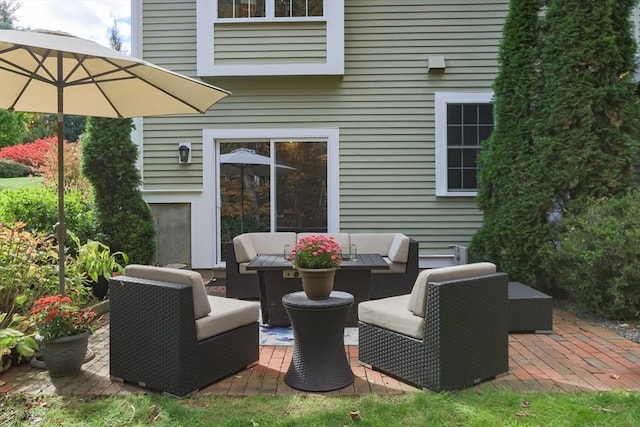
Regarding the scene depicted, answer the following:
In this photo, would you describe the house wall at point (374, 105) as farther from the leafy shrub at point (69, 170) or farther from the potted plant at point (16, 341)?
the potted plant at point (16, 341)

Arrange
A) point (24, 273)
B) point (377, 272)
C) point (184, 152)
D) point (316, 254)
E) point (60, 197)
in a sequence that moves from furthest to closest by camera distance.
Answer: point (184, 152), point (377, 272), point (24, 273), point (60, 197), point (316, 254)

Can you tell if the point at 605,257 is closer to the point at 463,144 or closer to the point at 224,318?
the point at 463,144

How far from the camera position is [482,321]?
3271 millimetres

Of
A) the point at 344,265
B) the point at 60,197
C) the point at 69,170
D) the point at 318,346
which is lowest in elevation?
the point at 318,346

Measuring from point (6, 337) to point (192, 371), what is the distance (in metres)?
1.37

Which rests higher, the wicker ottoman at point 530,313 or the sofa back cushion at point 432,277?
the sofa back cushion at point 432,277

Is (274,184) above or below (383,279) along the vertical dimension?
above

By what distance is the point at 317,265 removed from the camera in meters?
3.38

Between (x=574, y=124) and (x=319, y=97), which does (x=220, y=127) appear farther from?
(x=574, y=124)

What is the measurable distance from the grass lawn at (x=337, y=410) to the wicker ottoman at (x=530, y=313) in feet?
4.79

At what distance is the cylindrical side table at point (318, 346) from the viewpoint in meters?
3.27

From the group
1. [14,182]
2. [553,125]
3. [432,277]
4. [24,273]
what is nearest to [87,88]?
[24,273]

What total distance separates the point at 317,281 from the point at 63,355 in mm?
1877

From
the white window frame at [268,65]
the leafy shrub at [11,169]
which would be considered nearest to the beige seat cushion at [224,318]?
the white window frame at [268,65]
